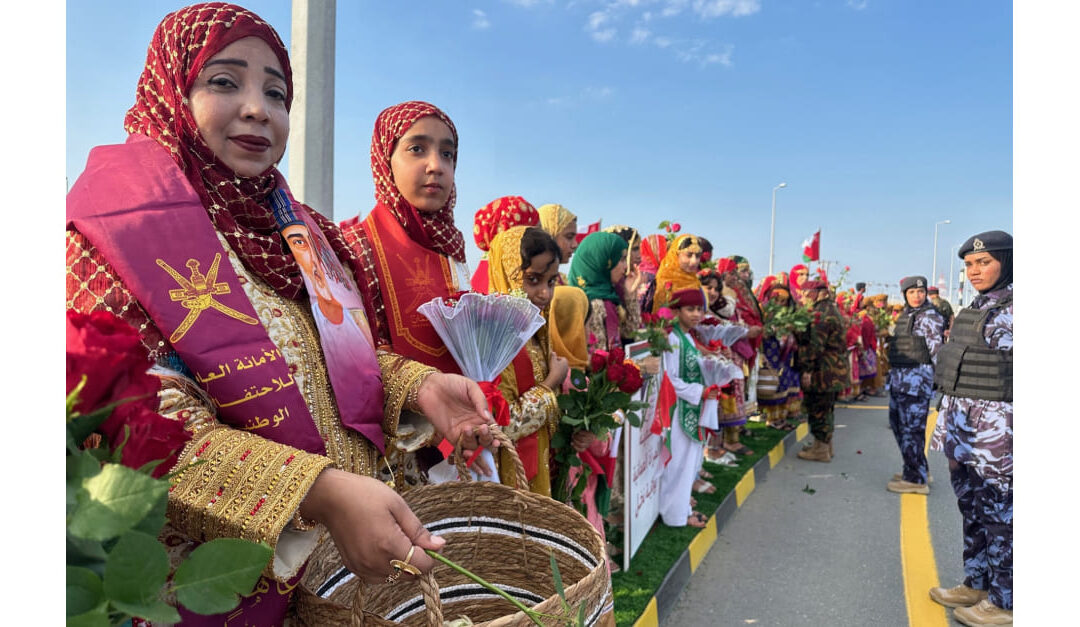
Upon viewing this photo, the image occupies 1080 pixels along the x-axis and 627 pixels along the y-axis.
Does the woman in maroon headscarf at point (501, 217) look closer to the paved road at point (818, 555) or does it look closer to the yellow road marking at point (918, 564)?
the paved road at point (818, 555)

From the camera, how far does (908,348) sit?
19.9 feet

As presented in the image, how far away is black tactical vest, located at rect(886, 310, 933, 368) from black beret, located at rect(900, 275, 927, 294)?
1623 mm

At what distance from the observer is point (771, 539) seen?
17.0 ft

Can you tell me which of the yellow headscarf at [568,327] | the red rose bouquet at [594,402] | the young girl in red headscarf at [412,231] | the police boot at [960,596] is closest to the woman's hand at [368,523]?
the young girl in red headscarf at [412,231]

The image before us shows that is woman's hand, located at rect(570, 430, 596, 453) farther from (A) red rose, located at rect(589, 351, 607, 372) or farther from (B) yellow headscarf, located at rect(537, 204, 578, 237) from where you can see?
(B) yellow headscarf, located at rect(537, 204, 578, 237)

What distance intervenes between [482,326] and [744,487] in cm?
510

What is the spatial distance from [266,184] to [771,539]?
16.6 ft

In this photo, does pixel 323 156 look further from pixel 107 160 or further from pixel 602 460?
pixel 602 460

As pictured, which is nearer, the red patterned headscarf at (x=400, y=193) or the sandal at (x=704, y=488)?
the red patterned headscarf at (x=400, y=193)

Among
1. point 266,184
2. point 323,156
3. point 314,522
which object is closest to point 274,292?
point 266,184

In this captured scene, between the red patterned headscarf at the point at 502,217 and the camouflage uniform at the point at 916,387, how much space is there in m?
4.53

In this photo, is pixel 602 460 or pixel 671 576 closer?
pixel 602 460

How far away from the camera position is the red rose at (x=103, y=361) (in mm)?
597

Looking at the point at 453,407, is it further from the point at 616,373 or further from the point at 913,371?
the point at 913,371
